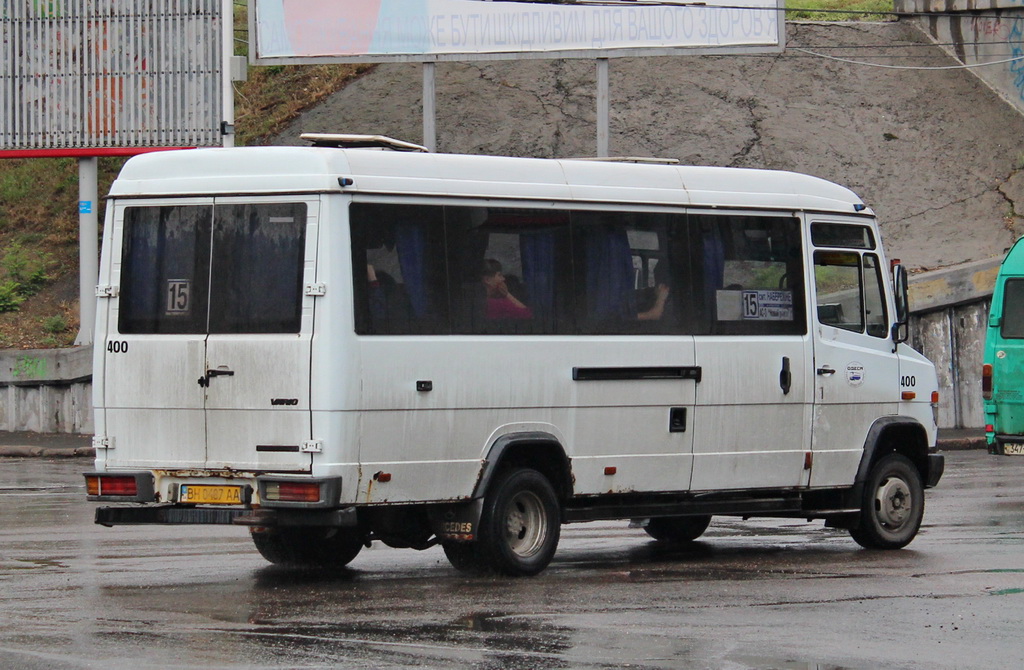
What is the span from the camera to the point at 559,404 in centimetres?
1162

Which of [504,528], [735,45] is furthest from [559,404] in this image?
[735,45]

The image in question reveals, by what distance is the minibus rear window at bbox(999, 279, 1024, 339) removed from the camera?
65.3 ft

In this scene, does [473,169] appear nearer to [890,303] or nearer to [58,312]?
[890,303]

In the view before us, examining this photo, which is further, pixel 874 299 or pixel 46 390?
pixel 46 390

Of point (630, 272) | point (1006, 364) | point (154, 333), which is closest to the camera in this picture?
point (154, 333)

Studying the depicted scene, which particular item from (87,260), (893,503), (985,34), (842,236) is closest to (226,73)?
(87,260)

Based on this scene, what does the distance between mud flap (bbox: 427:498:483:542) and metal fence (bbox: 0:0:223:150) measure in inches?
643

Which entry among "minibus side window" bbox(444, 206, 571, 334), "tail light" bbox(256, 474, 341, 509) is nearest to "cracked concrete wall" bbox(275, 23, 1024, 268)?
"minibus side window" bbox(444, 206, 571, 334)

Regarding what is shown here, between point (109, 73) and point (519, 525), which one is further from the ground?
point (109, 73)

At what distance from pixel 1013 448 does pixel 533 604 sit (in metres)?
11.0

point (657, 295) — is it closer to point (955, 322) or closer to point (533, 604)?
point (533, 604)

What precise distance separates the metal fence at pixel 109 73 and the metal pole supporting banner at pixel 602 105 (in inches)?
234

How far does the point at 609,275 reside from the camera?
39.5 ft

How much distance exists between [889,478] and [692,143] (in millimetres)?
17705
